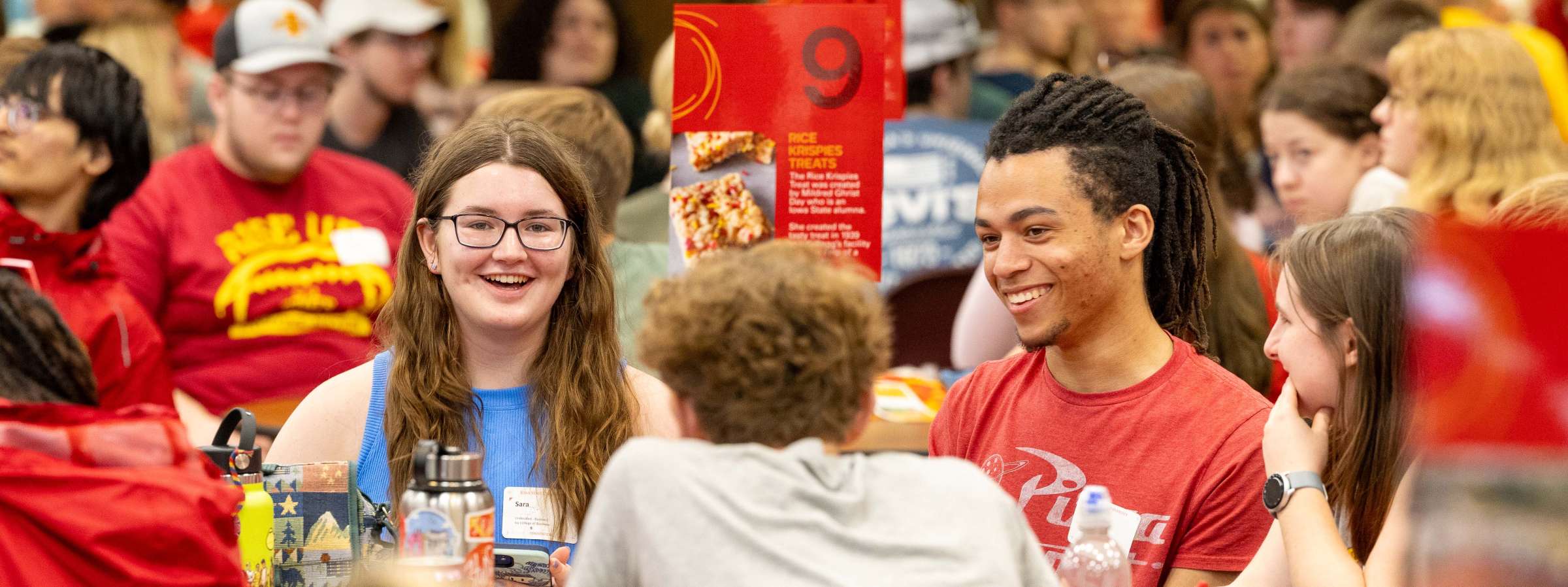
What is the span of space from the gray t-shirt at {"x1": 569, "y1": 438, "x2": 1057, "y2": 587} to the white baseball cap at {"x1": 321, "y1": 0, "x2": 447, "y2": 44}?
202 inches

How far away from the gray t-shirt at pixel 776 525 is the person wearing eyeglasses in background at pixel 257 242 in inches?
110

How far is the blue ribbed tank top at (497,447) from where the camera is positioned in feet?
9.00

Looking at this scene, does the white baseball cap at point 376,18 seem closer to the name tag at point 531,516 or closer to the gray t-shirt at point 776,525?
the name tag at point 531,516

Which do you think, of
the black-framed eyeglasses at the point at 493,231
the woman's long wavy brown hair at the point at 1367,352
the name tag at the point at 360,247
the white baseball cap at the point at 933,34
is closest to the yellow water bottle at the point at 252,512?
the black-framed eyeglasses at the point at 493,231

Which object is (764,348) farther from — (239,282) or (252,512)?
(239,282)

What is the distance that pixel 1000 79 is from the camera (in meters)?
7.25

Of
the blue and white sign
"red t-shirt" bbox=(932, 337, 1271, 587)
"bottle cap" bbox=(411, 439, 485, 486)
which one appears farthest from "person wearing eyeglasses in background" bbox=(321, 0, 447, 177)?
"bottle cap" bbox=(411, 439, 485, 486)

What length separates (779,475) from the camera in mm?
1783

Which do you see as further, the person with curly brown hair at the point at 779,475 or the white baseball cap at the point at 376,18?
the white baseball cap at the point at 376,18

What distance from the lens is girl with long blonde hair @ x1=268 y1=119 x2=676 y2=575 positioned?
2760mm

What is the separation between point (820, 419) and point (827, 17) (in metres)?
1.44

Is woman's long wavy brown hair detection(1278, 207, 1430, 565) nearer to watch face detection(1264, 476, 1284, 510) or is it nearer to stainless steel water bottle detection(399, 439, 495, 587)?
watch face detection(1264, 476, 1284, 510)

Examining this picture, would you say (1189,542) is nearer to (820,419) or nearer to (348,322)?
(820,419)

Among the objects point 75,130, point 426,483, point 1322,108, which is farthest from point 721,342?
point 1322,108
